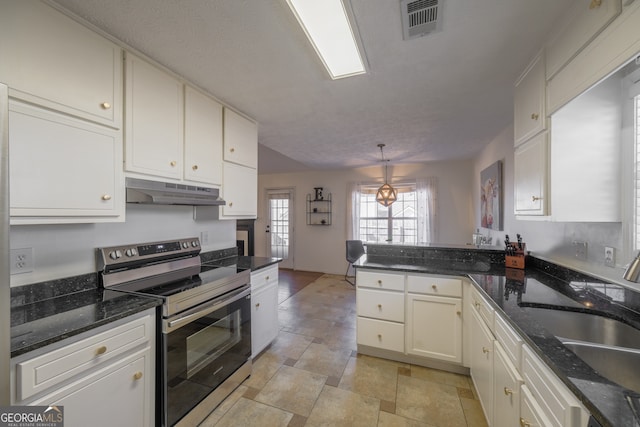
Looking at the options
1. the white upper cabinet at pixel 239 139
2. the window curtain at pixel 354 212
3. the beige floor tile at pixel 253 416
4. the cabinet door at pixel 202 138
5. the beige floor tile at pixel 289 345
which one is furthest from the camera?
the window curtain at pixel 354 212

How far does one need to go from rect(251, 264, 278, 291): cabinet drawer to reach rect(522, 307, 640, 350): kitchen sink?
195cm

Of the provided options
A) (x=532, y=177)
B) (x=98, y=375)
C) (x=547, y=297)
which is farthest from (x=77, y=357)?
(x=532, y=177)

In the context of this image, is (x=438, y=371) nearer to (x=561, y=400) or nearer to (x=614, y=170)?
(x=561, y=400)

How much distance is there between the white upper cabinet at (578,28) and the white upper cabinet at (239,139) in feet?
7.89

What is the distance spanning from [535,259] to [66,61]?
358 cm

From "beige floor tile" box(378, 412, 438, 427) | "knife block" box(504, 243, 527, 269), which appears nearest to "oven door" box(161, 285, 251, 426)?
"beige floor tile" box(378, 412, 438, 427)

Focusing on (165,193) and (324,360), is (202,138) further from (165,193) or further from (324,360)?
(324,360)

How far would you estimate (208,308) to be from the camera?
5.51 ft

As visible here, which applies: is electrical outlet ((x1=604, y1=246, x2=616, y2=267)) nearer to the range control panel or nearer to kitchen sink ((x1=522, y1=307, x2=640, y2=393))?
kitchen sink ((x1=522, y1=307, x2=640, y2=393))

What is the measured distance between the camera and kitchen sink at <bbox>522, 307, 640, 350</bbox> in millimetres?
1149

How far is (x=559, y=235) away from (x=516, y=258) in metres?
0.40

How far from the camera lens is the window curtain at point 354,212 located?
18.6 ft

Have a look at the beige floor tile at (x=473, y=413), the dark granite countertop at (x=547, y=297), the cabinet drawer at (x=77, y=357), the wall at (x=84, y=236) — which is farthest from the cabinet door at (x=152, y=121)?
the beige floor tile at (x=473, y=413)

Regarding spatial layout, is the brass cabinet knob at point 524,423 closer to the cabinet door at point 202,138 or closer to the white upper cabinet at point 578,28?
the white upper cabinet at point 578,28
